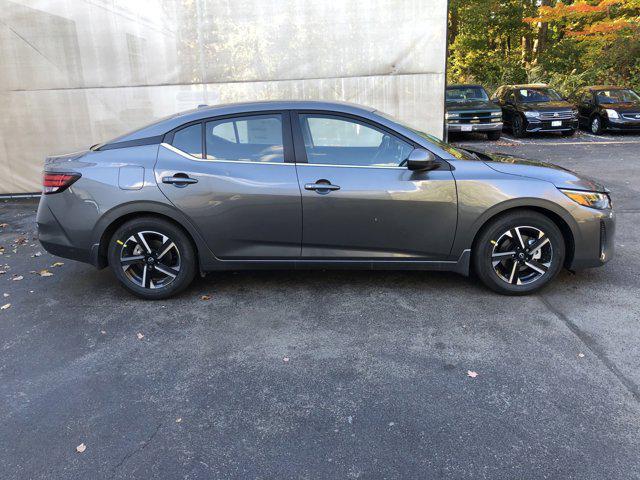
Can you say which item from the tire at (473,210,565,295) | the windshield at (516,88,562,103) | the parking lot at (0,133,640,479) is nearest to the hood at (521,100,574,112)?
the windshield at (516,88,562,103)

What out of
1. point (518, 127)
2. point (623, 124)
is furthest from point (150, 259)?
point (623, 124)

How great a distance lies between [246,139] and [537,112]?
13.5 meters

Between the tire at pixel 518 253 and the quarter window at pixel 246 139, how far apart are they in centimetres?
178

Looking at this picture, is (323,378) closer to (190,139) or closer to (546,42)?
(190,139)

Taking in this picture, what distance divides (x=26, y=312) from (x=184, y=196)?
160cm

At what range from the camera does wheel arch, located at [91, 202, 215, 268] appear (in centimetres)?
423

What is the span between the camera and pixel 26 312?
4.32 m

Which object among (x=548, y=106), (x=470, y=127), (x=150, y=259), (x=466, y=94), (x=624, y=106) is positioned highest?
(x=466, y=94)

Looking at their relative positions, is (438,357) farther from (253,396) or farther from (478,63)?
(478,63)

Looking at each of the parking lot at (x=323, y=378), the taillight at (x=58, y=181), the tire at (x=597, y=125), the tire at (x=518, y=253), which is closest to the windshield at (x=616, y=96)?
the tire at (x=597, y=125)

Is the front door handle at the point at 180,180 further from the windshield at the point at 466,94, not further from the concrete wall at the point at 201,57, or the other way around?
the windshield at the point at 466,94

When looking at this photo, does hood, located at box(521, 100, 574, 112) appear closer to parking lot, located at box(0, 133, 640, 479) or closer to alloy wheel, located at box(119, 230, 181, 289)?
parking lot, located at box(0, 133, 640, 479)

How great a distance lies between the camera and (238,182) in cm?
417

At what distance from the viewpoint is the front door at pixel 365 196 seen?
13.5 feet
